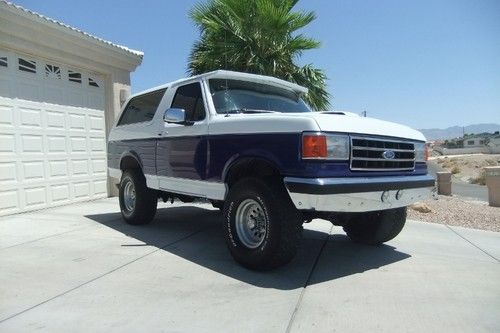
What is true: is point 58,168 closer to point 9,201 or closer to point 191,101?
point 9,201

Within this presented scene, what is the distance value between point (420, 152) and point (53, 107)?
7.00m

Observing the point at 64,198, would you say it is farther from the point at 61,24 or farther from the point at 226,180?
the point at 226,180

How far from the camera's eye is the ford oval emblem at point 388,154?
179 inches

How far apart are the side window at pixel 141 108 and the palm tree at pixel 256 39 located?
3.39 metres

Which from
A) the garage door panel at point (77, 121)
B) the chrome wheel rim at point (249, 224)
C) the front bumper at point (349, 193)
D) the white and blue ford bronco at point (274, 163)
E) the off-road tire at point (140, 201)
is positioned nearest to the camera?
the front bumper at point (349, 193)

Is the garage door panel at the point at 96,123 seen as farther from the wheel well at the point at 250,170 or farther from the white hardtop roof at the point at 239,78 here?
the wheel well at the point at 250,170

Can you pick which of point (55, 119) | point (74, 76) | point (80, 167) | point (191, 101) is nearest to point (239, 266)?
point (191, 101)

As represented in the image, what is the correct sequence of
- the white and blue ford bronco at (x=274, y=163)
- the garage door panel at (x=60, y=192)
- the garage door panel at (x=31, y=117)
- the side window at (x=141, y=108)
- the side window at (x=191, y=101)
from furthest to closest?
the garage door panel at (x=60, y=192)
the garage door panel at (x=31, y=117)
the side window at (x=141, y=108)
the side window at (x=191, y=101)
the white and blue ford bronco at (x=274, y=163)

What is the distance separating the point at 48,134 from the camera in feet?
29.2

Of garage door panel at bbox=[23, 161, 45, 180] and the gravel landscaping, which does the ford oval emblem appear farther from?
garage door panel at bbox=[23, 161, 45, 180]

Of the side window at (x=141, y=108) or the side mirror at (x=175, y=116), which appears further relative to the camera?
the side window at (x=141, y=108)

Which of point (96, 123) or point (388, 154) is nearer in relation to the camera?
point (388, 154)

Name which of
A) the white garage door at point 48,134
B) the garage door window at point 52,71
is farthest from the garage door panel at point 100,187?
the garage door window at point 52,71

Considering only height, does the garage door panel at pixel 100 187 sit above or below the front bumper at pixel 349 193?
below
